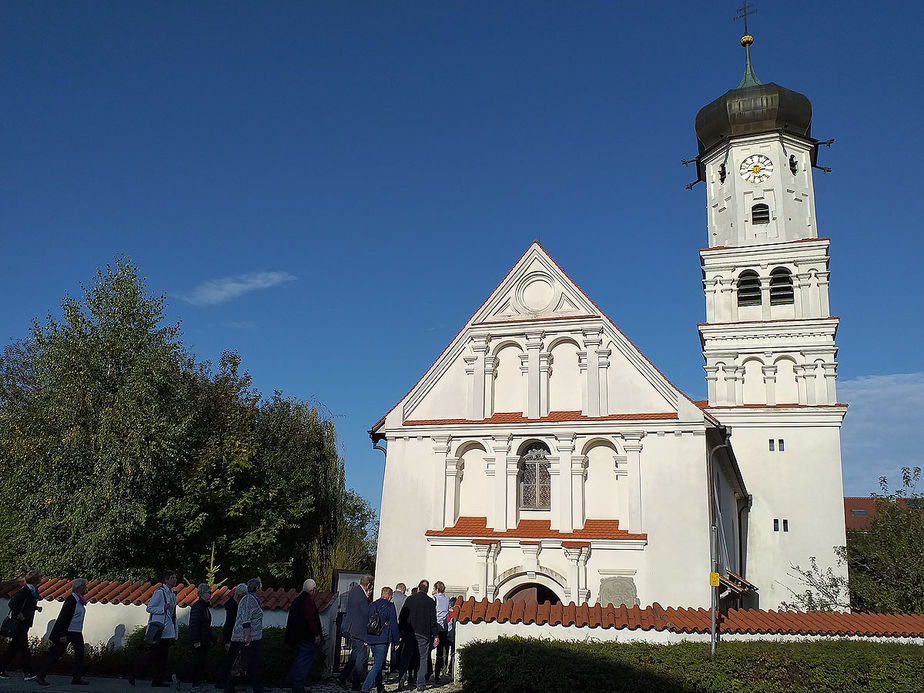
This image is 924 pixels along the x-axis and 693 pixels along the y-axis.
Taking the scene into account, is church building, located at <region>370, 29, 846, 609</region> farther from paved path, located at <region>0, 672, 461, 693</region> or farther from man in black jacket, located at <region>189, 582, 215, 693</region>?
man in black jacket, located at <region>189, 582, 215, 693</region>

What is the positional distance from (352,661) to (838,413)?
24459 millimetres

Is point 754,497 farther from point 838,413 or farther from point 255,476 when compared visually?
point 255,476

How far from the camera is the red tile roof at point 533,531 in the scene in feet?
66.5

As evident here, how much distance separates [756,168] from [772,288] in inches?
226

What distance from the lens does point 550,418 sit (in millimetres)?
22000

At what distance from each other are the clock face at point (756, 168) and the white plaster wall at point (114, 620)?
28.8 metres

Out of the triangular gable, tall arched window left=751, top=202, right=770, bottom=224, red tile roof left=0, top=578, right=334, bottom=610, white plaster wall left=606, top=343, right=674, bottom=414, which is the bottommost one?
red tile roof left=0, top=578, right=334, bottom=610

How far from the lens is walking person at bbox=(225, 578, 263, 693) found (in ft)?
37.0

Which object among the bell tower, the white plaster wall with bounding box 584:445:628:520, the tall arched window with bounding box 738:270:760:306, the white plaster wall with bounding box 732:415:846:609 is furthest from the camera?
the tall arched window with bounding box 738:270:760:306

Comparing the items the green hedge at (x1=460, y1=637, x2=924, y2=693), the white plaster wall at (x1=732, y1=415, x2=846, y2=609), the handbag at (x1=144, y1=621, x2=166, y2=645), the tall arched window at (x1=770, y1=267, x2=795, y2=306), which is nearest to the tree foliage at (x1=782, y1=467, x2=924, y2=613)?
the white plaster wall at (x1=732, y1=415, x2=846, y2=609)

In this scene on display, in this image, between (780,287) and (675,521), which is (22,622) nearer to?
(675,521)

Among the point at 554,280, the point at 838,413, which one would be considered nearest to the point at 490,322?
the point at 554,280

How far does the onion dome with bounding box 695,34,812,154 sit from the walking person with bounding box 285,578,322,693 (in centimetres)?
3081

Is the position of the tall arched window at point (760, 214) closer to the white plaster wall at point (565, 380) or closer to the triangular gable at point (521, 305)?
the triangular gable at point (521, 305)
